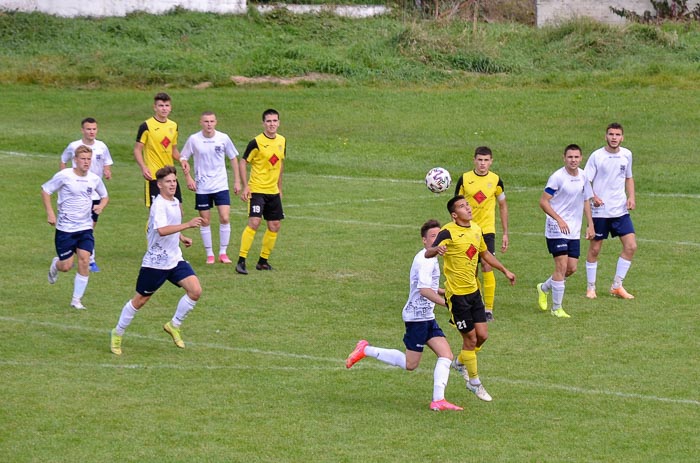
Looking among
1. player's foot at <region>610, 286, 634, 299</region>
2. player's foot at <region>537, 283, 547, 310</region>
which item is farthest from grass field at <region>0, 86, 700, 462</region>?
player's foot at <region>610, 286, 634, 299</region>

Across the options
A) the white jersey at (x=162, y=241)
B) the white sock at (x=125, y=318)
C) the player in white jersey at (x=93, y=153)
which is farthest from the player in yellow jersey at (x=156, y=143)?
the white sock at (x=125, y=318)

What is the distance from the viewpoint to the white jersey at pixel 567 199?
52.1 feet

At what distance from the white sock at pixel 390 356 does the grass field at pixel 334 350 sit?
0.36 m

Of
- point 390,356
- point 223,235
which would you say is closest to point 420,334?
point 390,356

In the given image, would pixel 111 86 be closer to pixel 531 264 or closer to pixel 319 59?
pixel 319 59

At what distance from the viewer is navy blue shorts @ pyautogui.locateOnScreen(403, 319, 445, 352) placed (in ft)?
38.7

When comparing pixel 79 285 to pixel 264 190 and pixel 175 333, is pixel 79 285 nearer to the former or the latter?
pixel 175 333

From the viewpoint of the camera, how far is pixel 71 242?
16062 millimetres

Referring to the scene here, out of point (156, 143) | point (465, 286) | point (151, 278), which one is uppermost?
point (156, 143)

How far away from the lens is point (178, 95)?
4066 cm

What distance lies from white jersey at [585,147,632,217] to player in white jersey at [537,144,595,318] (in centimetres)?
87

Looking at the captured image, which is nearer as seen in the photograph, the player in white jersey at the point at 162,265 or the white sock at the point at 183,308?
the player in white jersey at the point at 162,265

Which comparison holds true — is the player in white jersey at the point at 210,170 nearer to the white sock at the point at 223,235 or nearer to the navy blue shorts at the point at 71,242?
the white sock at the point at 223,235

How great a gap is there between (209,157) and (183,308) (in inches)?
232
